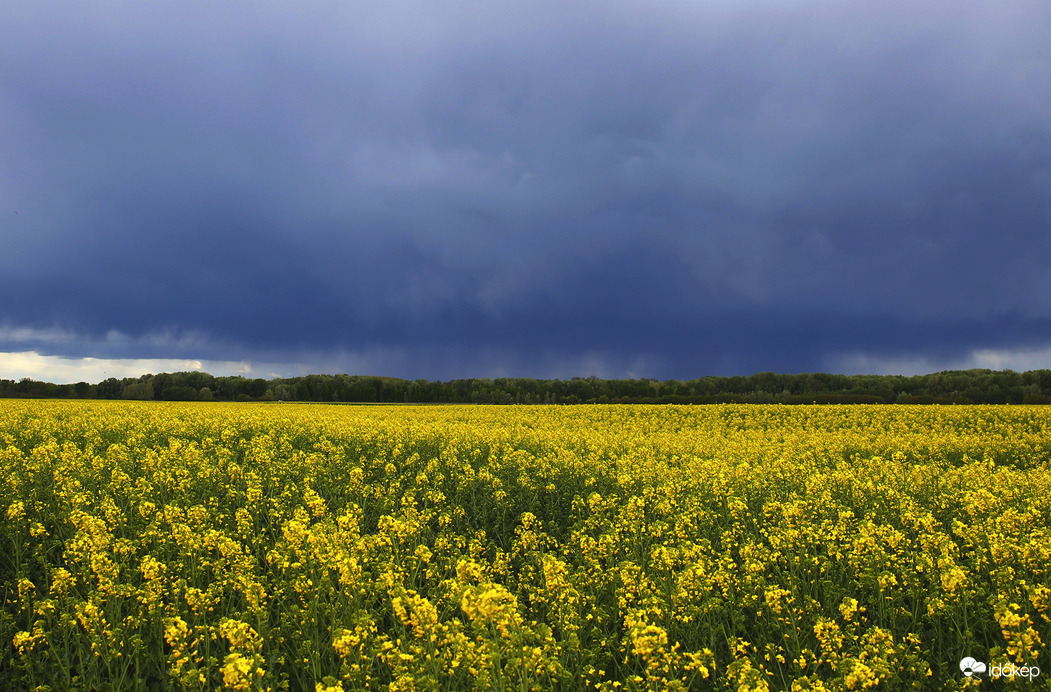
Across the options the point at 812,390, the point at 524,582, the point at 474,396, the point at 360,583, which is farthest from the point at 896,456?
the point at 474,396

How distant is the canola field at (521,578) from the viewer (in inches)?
204

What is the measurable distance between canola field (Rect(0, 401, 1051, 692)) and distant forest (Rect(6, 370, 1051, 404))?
42606 millimetres

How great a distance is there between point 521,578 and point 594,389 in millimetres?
58383

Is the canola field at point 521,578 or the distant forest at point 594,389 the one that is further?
the distant forest at point 594,389

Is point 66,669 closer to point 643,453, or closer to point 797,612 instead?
point 797,612

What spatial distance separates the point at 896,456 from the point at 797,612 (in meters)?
11.5

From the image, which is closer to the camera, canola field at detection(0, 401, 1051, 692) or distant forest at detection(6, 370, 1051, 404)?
canola field at detection(0, 401, 1051, 692)

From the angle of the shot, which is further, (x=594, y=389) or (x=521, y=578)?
(x=594, y=389)

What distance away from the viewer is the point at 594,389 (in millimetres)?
65750

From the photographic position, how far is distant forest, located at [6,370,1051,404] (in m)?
50.8

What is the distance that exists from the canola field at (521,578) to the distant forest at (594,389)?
140ft

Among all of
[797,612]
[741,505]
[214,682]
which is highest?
[741,505]

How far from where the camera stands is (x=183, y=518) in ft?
30.3

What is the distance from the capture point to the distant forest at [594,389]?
50800 millimetres
